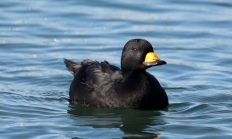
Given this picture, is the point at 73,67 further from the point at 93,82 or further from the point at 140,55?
the point at 140,55

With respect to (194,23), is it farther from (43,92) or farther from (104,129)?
(104,129)

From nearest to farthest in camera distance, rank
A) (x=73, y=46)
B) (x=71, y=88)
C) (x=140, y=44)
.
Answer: (x=140, y=44) → (x=71, y=88) → (x=73, y=46)

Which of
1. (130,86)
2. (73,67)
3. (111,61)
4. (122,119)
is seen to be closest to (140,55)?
(130,86)

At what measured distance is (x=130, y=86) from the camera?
38.9 feet

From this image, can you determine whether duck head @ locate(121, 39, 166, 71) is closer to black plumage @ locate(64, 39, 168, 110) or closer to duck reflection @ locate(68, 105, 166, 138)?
black plumage @ locate(64, 39, 168, 110)

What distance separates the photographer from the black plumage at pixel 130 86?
460 inches

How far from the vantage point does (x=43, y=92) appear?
43.4ft

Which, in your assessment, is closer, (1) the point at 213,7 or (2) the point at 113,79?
(2) the point at 113,79

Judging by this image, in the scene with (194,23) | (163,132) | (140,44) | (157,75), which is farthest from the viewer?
(194,23)

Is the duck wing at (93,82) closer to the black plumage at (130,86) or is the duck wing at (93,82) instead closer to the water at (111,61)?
the black plumage at (130,86)

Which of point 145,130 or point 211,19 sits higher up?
point 211,19

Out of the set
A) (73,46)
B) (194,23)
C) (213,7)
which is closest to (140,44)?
(73,46)

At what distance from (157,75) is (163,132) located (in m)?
3.79

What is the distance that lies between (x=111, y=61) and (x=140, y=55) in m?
3.81
